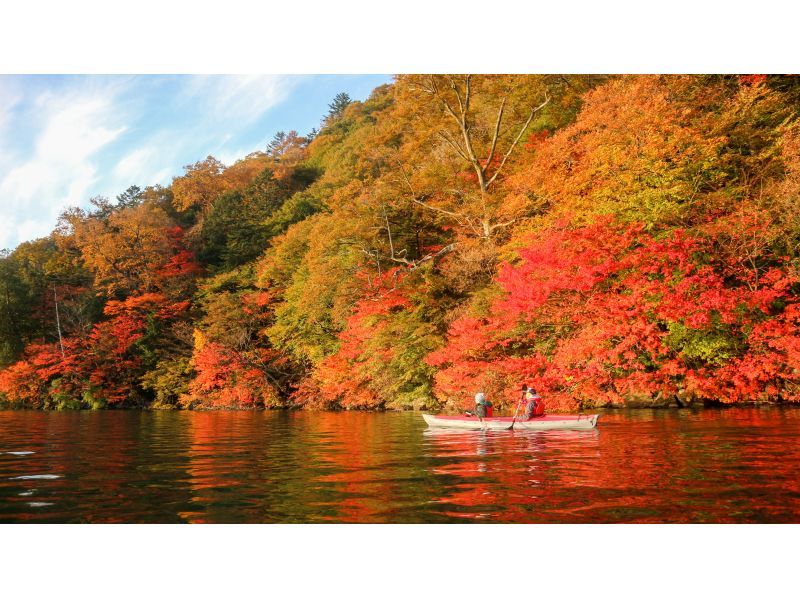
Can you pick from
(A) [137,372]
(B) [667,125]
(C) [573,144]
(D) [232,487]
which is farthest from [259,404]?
(D) [232,487]

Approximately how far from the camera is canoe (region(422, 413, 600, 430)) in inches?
480

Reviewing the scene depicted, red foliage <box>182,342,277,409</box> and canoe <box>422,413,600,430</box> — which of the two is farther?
red foliage <box>182,342,277,409</box>

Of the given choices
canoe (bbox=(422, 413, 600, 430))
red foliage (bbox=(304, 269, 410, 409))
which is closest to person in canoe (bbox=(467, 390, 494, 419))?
canoe (bbox=(422, 413, 600, 430))

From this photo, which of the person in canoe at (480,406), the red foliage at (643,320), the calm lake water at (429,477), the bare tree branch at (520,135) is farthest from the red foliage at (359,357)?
the calm lake water at (429,477)

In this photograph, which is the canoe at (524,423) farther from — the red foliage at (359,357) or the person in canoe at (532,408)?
the red foliage at (359,357)

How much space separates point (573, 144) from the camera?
1920cm

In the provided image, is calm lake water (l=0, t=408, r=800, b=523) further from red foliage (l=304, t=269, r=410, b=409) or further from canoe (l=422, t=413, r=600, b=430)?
red foliage (l=304, t=269, r=410, b=409)

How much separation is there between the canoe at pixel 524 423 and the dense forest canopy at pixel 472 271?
3859mm

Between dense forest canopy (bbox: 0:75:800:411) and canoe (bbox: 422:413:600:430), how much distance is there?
12.7 feet

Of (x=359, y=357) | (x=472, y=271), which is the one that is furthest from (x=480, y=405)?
(x=359, y=357)

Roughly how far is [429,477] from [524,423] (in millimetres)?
5633
